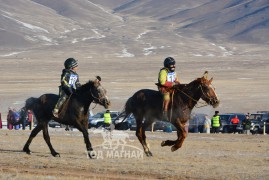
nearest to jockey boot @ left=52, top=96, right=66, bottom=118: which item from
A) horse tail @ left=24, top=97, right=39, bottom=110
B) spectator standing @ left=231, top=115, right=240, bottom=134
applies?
horse tail @ left=24, top=97, right=39, bottom=110

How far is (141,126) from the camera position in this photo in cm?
2055

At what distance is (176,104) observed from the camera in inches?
778

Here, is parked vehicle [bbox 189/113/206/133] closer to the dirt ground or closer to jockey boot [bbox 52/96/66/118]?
the dirt ground

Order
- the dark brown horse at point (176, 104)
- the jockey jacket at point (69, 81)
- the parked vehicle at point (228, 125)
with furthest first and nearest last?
the parked vehicle at point (228, 125) < the jockey jacket at point (69, 81) < the dark brown horse at point (176, 104)

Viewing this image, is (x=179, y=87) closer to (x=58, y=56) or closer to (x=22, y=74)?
(x=22, y=74)

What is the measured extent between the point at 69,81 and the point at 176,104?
2954 mm

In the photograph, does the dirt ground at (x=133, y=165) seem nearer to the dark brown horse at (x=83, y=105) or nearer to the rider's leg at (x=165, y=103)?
the dark brown horse at (x=83, y=105)

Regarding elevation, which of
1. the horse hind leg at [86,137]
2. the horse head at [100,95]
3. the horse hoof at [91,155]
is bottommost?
the horse hoof at [91,155]

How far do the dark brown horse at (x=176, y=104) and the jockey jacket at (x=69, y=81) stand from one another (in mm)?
1743

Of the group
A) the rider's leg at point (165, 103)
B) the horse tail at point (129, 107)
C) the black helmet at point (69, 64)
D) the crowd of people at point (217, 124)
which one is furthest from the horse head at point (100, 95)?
the crowd of people at point (217, 124)

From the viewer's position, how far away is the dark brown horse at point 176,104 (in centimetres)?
1952

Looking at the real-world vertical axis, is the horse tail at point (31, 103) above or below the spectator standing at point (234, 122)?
below

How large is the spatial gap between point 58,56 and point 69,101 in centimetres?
17227

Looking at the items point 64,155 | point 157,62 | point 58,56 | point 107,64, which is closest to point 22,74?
point 107,64
